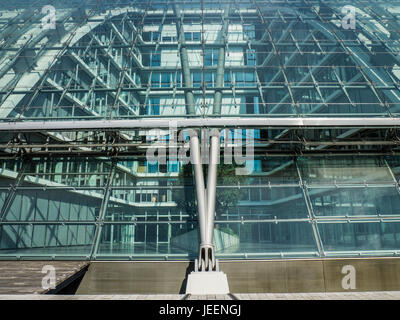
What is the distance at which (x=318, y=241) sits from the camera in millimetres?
10523

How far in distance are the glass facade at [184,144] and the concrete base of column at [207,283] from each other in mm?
A: 1336

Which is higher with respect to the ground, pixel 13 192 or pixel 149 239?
pixel 13 192

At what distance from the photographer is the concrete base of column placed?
8.75m

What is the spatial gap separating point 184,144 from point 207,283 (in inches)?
205

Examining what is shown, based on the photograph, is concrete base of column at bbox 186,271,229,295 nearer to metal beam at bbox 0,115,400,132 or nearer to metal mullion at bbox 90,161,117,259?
metal mullion at bbox 90,161,117,259

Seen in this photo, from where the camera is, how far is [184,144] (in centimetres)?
1244

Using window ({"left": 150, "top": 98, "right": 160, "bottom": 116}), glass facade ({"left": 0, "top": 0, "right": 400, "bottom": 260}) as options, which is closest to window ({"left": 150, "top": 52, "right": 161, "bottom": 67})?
glass facade ({"left": 0, "top": 0, "right": 400, "bottom": 260})

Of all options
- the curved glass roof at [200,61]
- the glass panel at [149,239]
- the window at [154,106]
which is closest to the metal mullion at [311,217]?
the curved glass roof at [200,61]

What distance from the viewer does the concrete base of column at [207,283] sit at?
8750 mm

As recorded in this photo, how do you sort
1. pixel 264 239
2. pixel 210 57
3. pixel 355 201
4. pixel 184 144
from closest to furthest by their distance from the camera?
pixel 264 239
pixel 355 201
pixel 184 144
pixel 210 57

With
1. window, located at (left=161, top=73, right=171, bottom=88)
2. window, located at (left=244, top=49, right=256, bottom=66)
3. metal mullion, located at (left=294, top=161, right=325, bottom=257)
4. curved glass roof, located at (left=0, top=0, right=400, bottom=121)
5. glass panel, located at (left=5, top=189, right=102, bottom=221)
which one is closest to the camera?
metal mullion, located at (left=294, top=161, right=325, bottom=257)

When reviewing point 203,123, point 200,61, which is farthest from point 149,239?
point 200,61

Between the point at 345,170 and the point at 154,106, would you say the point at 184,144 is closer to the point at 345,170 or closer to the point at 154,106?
the point at 154,106

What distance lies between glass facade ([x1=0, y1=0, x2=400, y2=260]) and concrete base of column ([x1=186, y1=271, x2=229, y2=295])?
1.34 m
